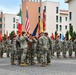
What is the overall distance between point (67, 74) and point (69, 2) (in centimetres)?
5380

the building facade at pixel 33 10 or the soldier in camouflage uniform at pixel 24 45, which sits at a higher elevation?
the building facade at pixel 33 10

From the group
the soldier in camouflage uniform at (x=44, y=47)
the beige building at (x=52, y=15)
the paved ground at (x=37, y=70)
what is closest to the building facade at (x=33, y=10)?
the beige building at (x=52, y=15)

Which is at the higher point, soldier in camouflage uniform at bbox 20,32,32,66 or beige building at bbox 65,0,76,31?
beige building at bbox 65,0,76,31

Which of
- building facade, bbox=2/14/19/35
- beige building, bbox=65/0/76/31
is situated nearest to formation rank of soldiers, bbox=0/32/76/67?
beige building, bbox=65/0/76/31

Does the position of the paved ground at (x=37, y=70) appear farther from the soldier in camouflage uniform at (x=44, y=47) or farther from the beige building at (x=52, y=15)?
the beige building at (x=52, y=15)

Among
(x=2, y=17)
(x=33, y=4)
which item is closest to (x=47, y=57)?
(x=33, y=4)

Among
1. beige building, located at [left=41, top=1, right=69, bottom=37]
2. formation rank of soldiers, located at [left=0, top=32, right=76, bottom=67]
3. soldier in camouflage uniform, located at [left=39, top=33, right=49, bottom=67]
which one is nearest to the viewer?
soldier in camouflage uniform, located at [left=39, top=33, right=49, bottom=67]

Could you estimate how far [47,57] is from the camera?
17.7 metres

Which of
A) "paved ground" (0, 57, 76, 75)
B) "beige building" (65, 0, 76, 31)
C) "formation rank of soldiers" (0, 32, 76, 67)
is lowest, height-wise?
"paved ground" (0, 57, 76, 75)

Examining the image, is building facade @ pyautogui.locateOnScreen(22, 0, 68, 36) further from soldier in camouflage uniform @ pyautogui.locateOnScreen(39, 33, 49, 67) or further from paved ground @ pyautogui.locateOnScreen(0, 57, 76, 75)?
paved ground @ pyautogui.locateOnScreen(0, 57, 76, 75)

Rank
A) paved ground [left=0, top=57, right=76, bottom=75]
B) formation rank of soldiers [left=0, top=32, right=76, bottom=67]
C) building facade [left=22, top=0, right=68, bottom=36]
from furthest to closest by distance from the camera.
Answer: building facade [left=22, top=0, right=68, bottom=36] → formation rank of soldiers [left=0, top=32, right=76, bottom=67] → paved ground [left=0, top=57, right=76, bottom=75]

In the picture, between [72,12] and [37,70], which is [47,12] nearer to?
[72,12]

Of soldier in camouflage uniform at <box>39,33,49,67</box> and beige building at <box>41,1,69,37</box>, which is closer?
soldier in camouflage uniform at <box>39,33,49,67</box>

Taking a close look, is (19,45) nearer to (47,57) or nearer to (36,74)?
(47,57)
